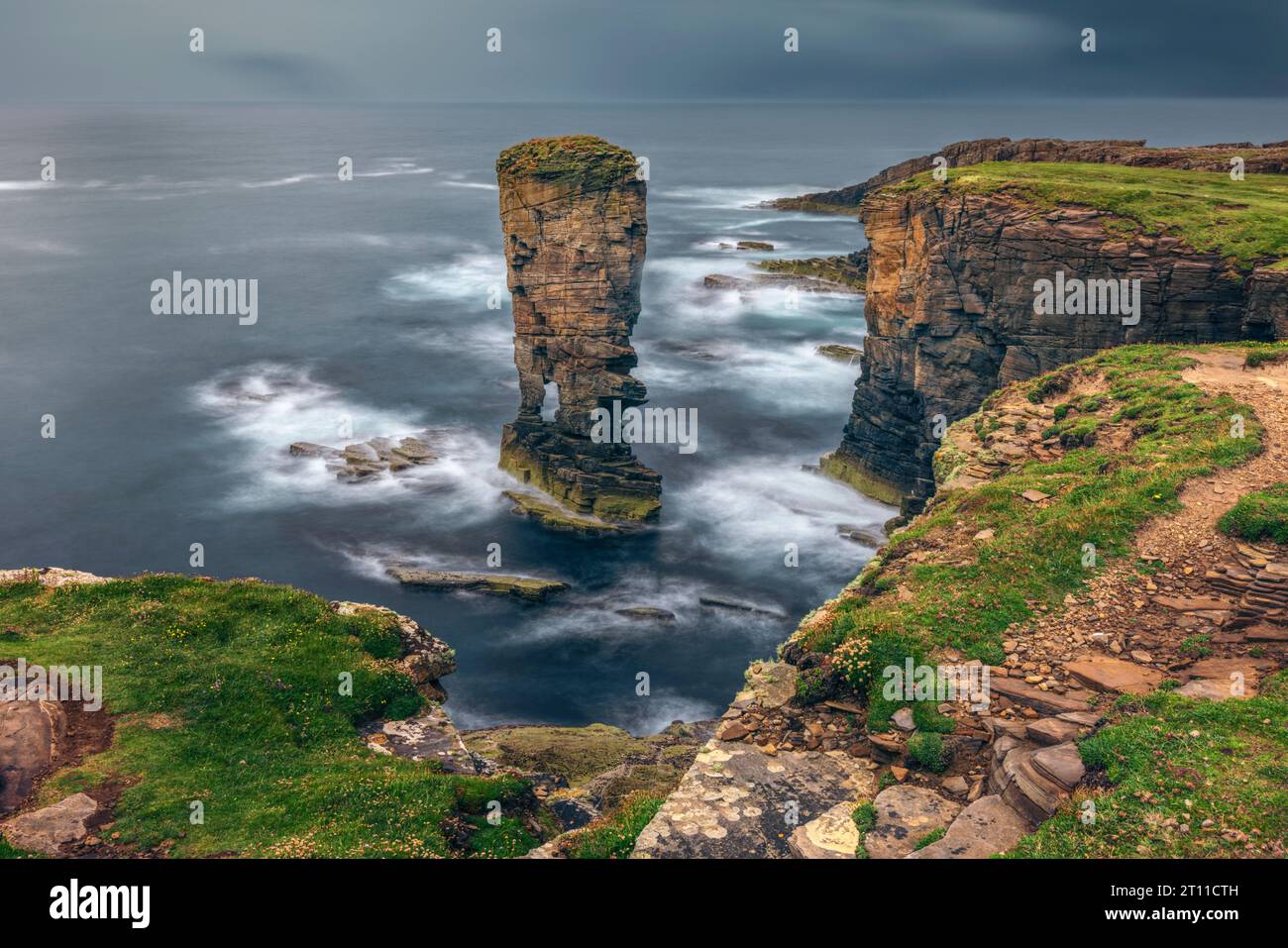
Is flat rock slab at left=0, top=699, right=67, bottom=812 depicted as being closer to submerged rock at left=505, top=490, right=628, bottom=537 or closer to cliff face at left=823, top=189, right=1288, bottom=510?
submerged rock at left=505, top=490, right=628, bottom=537

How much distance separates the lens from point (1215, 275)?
46406 millimetres

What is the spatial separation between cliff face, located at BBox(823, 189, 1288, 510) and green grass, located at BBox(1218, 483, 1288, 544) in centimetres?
2354

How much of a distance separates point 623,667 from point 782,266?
8308cm

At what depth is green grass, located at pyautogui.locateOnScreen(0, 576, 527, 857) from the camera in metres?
20.3

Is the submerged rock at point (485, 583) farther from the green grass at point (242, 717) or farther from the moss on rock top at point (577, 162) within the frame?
the green grass at point (242, 717)

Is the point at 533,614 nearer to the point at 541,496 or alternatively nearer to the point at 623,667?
the point at 623,667

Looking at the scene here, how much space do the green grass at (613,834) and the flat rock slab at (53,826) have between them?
9802 mm

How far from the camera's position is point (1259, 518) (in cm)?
2436

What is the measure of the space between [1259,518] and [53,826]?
2827 centimetres

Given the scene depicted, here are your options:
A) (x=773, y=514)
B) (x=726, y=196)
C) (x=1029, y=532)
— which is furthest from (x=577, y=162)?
(x=726, y=196)

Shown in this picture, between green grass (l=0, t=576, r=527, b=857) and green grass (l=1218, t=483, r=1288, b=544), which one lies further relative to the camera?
green grass (l=1218, t=483, r=1288, b=544)

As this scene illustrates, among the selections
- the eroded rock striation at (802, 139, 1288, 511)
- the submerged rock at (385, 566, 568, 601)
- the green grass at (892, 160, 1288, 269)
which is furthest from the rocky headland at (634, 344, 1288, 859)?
the submerged rock at (385, 566, 568, 601)

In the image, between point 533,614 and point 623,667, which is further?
point 533,614
